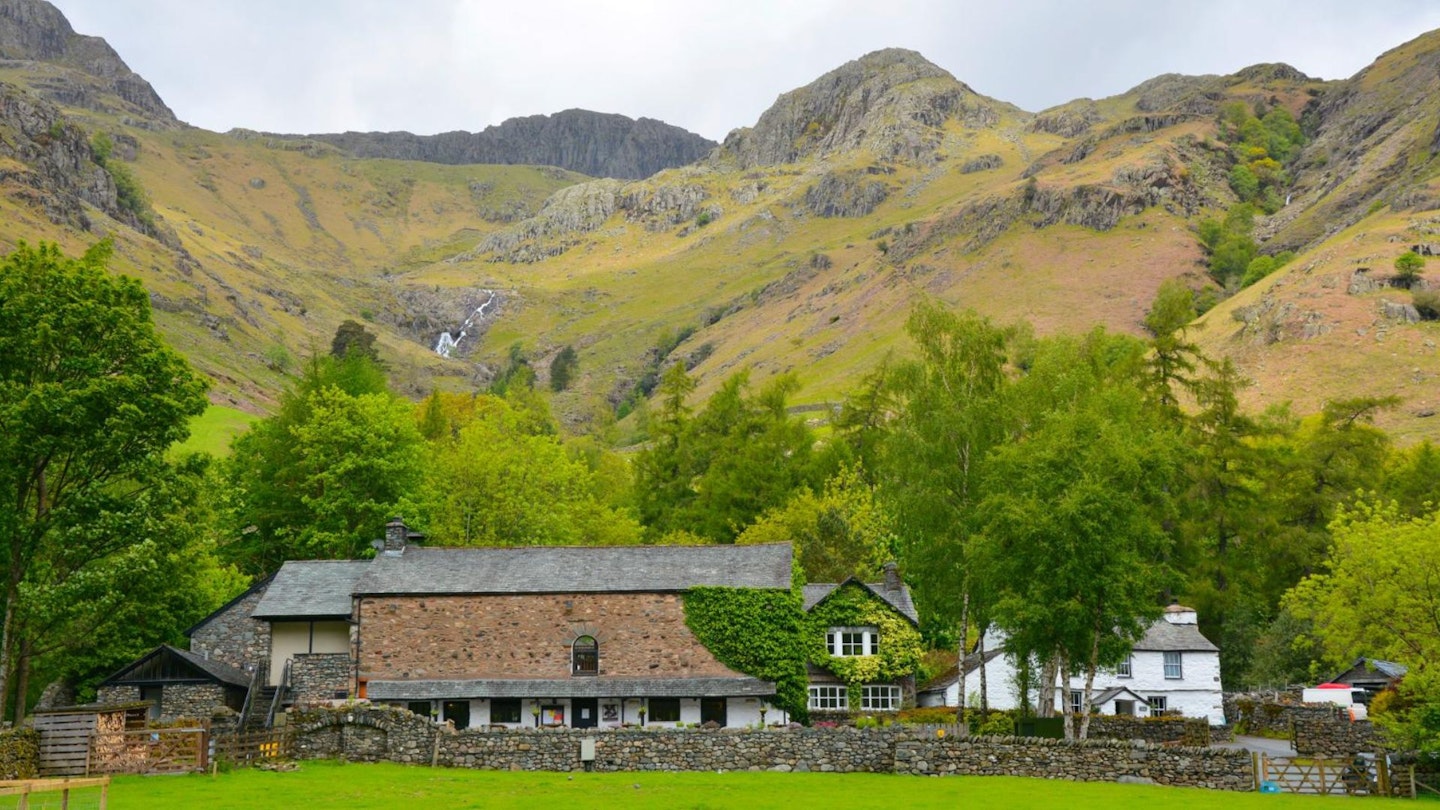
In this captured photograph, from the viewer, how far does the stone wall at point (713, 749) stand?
117ft

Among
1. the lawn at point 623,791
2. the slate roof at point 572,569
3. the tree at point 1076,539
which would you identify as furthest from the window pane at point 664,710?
the tree at point 1076,539

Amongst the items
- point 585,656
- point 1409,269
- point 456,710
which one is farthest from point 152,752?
point 1409,269

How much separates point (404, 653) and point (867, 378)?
143ft

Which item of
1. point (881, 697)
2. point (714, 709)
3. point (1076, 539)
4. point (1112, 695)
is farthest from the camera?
point (1112, 695)

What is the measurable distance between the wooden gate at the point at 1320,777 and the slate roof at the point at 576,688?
673 inches

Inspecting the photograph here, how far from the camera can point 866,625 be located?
5078 cm

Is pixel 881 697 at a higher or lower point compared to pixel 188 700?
lower

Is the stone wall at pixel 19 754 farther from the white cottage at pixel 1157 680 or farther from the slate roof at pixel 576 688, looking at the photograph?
the white cottage at pixel 1157 680

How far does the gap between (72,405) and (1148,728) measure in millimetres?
40246

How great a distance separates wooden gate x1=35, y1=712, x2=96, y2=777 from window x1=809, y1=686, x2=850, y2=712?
28038 millimetres

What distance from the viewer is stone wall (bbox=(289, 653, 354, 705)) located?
45625mm

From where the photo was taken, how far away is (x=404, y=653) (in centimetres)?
4509

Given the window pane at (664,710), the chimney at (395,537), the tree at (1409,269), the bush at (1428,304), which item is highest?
the tree at (1409,269)

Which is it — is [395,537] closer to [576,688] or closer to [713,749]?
[576,688]
